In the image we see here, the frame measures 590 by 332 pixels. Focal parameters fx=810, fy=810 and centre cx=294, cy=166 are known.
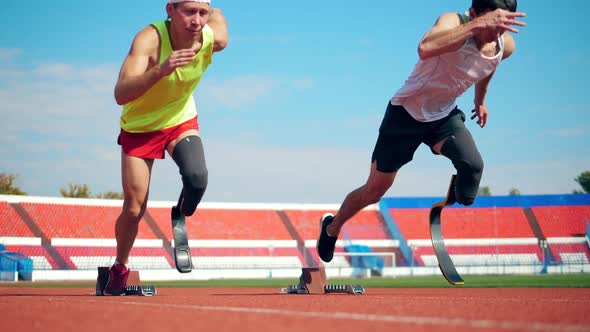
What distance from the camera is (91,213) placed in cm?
5003

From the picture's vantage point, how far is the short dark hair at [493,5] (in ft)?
22.8

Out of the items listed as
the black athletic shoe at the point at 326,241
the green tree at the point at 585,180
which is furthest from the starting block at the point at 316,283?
the green tree at the point at 585,180

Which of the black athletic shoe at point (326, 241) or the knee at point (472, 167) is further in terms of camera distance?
the black athletic shoe at point (326, 241)

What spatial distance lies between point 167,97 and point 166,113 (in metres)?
0.18

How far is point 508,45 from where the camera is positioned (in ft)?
24.7

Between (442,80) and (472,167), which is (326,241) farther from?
(442,80)

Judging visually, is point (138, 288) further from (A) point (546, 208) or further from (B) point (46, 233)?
(A) point (546, 208)

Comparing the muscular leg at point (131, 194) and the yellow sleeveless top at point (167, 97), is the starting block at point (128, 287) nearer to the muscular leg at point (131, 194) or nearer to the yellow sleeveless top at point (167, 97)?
the muscular leg at point (131, 194)

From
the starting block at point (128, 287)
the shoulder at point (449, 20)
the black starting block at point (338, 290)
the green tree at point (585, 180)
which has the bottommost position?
the green tree at point (585, 180)

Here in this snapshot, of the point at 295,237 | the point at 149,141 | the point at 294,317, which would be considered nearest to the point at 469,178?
the point at 149,141

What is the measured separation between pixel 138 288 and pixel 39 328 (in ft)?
11.3

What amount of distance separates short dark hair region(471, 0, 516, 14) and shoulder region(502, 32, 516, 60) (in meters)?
0.50

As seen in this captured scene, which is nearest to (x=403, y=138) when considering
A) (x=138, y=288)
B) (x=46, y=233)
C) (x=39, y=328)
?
(x=138, y=288)

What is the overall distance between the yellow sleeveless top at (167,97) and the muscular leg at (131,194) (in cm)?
32
